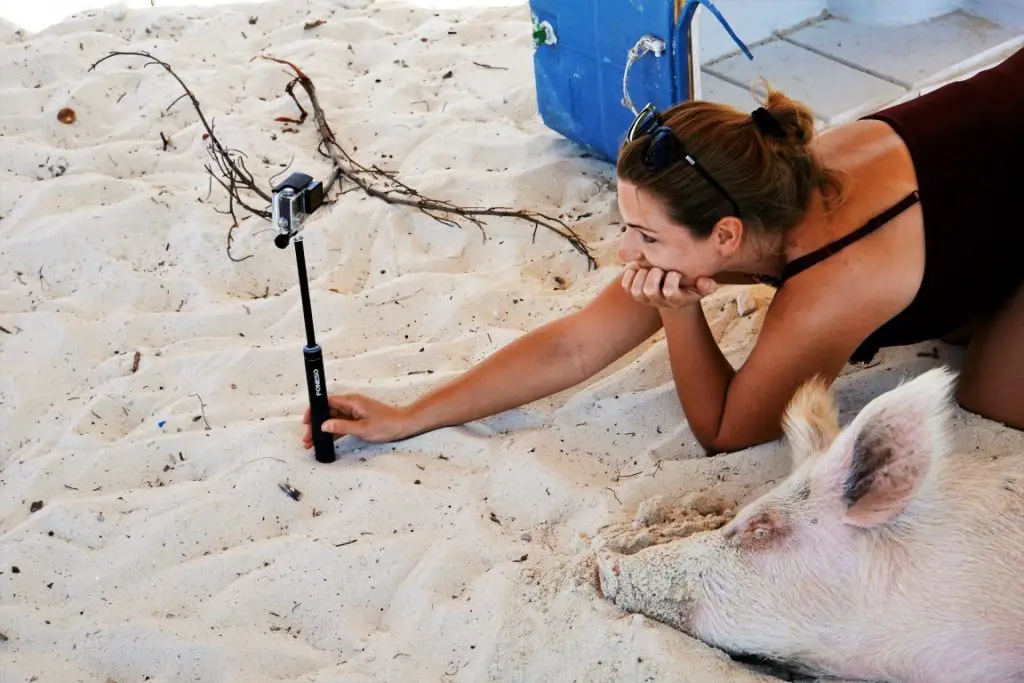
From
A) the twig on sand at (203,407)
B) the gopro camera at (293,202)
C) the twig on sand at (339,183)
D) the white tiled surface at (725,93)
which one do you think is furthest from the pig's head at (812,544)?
the white tiled surface at (725,93)

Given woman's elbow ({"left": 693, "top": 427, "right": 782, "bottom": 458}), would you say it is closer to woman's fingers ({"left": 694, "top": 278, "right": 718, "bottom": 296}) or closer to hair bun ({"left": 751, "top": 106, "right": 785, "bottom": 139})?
woman's fingers ({"left": 694, "top": 278, "right": 718, "bottom": 296})

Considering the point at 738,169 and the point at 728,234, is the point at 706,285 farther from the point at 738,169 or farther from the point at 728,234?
the point at 738,169

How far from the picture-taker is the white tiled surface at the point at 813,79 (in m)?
3.44

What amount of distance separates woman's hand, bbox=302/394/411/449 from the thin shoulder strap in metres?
0.86

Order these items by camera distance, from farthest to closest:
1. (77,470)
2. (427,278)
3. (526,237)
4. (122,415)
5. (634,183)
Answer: (526,237)
(427,278)
(122,415)
(77,470)
(634,183)

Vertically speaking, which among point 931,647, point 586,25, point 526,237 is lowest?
point 526,237

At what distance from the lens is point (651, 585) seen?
5.56 ft

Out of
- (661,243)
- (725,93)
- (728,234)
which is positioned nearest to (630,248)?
(661,243)

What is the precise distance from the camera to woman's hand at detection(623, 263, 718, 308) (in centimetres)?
201

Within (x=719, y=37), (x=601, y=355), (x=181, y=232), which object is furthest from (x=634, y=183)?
(x=719, y=37)

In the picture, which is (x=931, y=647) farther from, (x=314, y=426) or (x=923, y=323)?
(x=314, y=426)

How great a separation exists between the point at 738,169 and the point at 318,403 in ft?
3.06

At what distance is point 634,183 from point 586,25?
1.31 metres

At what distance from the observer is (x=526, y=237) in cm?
307
